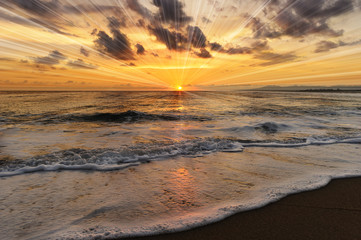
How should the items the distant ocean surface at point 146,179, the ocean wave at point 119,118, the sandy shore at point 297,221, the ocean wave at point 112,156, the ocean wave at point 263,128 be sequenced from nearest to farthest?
the sandy shore at point 297,221 → the distant ocean surface at point 146,179 → the ocean wave at point 112,156 → the ocean wave at point 263,128 → the ocean wave at point 119,118

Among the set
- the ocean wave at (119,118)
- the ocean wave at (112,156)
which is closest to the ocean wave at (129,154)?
the ocean wave at (112,156)

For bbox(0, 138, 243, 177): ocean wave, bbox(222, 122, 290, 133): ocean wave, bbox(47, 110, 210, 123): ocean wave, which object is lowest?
bbox(47, 110, 210, 123): ocean wave

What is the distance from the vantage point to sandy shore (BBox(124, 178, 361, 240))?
2.62 meters

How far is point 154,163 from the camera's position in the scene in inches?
222

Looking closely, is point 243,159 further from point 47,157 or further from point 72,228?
point 47,157

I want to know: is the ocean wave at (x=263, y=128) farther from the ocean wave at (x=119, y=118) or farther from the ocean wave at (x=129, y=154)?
the ocean wave at (x=119, y=118)

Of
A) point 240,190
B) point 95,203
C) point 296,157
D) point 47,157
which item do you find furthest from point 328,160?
point 47,157

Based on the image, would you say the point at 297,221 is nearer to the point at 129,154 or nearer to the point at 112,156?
the point at 129,154

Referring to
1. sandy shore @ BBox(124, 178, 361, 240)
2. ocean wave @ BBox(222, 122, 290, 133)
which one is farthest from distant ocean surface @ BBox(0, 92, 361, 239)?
ocean wave @ BBox(222, 122, 290, 133)

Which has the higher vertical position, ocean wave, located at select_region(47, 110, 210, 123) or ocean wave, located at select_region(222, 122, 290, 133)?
ocean wave, located at select_region(222, 122, 290, 133)

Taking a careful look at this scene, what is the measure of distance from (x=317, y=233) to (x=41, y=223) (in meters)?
3.85

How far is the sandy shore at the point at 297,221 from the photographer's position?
8.60ft

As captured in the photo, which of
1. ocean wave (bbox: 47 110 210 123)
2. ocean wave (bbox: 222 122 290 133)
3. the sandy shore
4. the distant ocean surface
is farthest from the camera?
ocean wave (bbox: 47 110 210 123)

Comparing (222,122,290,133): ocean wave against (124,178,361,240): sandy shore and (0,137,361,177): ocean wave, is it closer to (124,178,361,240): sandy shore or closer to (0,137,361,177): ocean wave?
(0,137,361,177): ocean wave
